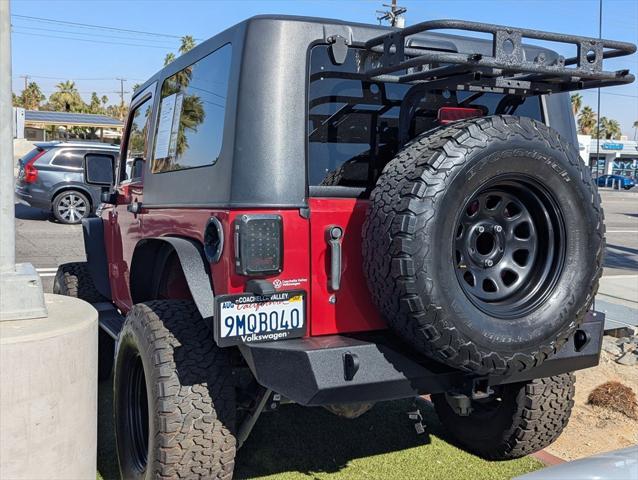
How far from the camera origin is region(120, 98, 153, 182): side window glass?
13.8 feet

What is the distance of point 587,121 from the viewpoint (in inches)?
3152

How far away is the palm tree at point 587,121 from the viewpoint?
78550mm

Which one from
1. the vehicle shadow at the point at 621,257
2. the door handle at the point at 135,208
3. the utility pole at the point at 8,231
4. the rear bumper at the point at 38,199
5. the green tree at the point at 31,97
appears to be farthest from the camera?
the green tree at the point at 31,97

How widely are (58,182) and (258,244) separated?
13082 mm

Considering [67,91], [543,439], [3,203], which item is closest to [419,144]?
[3,203]

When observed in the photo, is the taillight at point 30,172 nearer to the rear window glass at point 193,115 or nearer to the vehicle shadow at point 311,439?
the vehicle shadow at point 311,439

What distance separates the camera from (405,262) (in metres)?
2.44

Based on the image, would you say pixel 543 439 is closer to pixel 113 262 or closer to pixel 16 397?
pixel 16 397

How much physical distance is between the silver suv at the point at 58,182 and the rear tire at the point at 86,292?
9759 mm

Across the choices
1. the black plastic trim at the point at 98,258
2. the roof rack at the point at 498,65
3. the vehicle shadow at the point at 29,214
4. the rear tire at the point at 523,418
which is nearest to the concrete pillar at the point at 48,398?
the roof rack at the point at 498,65

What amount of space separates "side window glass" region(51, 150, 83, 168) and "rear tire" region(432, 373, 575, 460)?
12.8 meters

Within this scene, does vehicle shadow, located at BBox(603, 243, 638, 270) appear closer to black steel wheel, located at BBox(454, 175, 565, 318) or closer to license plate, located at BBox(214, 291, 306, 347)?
black steel wheel, located at BBox(454, 175, 565, 318)

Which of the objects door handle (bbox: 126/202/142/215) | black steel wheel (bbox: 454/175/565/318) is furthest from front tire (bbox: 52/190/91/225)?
black steel wheel (bbox: 454/175/565/318)

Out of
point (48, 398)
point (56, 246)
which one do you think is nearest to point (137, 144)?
point (48, 398)
